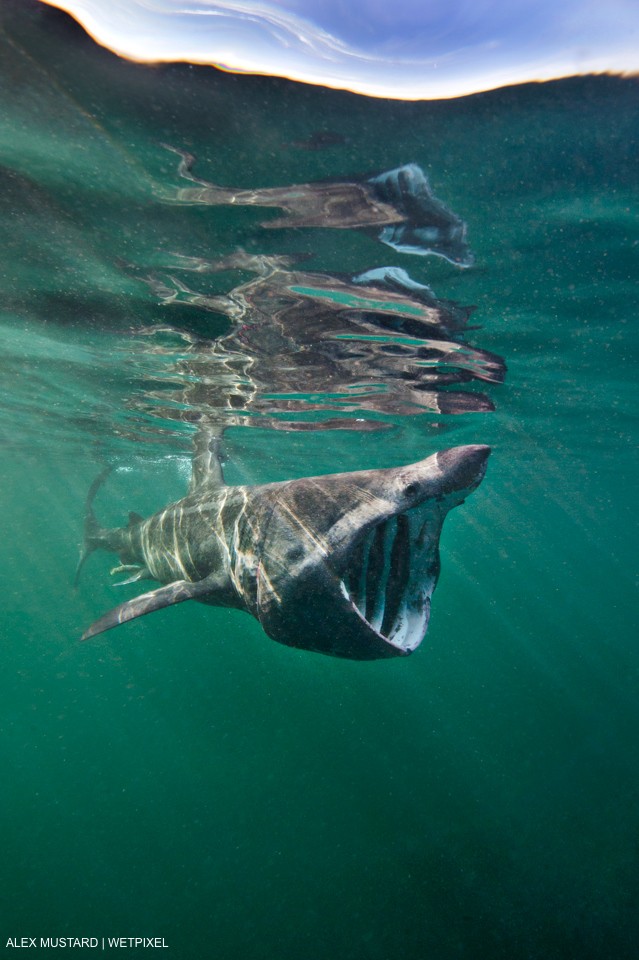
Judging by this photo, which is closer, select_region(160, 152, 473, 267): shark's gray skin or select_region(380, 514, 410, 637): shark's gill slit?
select_region(380, 514, 410, 637): shark's gill slit

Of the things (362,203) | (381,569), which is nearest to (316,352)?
(362,203)

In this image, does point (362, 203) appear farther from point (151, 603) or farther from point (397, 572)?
point (151, 603)

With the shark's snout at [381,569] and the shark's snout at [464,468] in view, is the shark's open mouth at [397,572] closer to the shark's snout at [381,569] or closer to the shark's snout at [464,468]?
the shark's snout at [381,569]

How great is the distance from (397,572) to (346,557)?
768mm

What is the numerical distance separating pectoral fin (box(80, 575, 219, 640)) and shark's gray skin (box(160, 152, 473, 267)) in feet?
16.1

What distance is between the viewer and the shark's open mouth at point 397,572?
4.04 m

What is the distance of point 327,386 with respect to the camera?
42.5 ft

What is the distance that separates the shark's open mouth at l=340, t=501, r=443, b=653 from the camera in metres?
4.04

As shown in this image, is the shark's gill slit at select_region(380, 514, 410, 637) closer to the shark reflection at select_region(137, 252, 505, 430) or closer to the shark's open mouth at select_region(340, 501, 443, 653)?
the shark's open mouth at select_region(340, 501, 443, 653)

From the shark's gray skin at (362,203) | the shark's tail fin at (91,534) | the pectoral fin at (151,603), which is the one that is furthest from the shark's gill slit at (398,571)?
the shark's tail fin at (91,534)

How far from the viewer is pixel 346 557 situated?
386cm

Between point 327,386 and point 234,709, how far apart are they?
68.3 ft

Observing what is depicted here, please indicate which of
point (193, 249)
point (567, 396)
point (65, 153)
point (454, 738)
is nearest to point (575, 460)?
point (567, 396)

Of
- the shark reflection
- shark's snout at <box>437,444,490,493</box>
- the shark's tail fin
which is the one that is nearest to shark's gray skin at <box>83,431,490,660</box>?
shark's snout at <box>437,444,490,493</box>
